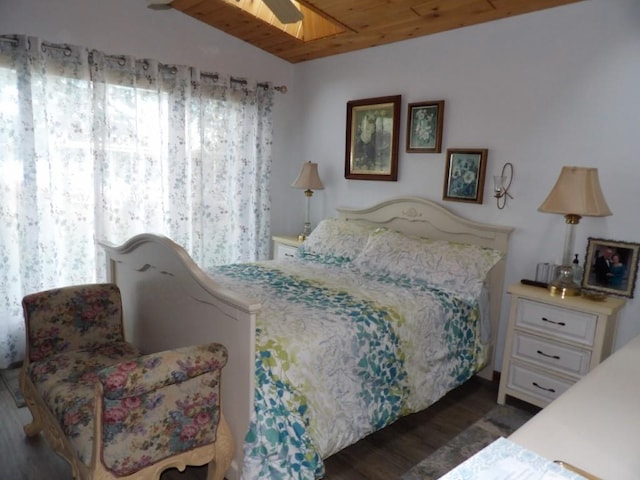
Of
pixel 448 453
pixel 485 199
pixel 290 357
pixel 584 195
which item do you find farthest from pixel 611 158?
pixel 290 357

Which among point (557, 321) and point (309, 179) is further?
point (309, 179)

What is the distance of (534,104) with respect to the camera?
2787 mm

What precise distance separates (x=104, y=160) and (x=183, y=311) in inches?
67.0

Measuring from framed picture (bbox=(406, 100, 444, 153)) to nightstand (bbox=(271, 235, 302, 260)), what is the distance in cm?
132

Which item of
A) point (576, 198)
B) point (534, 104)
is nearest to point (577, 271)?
point (576, 198)

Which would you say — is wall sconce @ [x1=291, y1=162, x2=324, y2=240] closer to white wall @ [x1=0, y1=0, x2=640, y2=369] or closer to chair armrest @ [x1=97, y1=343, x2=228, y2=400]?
white wall @ [x1=0, y1=0, x2=640, y2=369]

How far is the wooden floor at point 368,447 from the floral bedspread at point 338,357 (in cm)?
17

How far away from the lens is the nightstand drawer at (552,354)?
2.40 metres

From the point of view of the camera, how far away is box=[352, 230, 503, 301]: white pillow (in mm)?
2699

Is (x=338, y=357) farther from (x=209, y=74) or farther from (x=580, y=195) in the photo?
(x=209, y=74)

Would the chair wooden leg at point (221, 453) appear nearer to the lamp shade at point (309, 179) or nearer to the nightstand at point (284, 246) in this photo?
the nightstand at point (284, 246)

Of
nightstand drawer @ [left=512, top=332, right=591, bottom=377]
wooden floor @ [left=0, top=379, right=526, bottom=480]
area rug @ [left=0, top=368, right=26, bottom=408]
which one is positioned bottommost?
area rug @ [left=0, top=368, right=26, bottom=408]

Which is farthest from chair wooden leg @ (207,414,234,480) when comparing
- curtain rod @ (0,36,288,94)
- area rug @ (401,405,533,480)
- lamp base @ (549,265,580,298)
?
curtain rod @ (0,36,288,94)

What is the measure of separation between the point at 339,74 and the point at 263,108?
2.57 ft
